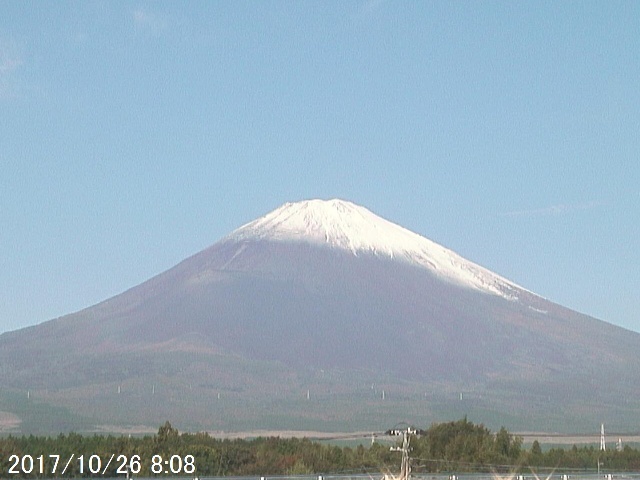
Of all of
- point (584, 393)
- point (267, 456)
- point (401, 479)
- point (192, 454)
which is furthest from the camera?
point (584, 393)

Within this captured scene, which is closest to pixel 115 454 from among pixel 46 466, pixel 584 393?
pixel 46 466

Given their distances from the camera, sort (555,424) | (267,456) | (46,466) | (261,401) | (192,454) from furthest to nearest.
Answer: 1. (261,401)
2. (555,424)
3. (267,456)
4. (192,454)
5. (46,466)

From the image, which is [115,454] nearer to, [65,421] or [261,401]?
[65,421]

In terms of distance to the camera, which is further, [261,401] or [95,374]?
[95,374]

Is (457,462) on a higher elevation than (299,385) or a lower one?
lower
